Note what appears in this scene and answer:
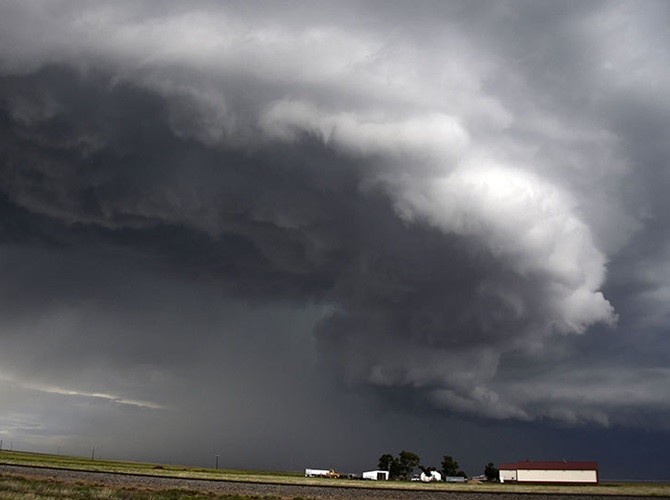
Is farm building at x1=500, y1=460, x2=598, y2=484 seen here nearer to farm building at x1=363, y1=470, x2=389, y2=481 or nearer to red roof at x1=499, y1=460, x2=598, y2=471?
red roof at x1=499, y1=460, x2=598, y2=471

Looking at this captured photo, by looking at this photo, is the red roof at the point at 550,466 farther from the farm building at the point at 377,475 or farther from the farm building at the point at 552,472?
the farm building at the point at 377,475

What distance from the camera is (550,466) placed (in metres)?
139

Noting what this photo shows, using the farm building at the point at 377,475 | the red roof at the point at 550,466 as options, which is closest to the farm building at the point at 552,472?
the red roof at the point at 550,466

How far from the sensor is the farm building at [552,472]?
5231 inches

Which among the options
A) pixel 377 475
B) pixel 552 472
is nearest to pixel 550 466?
pixel 552 472

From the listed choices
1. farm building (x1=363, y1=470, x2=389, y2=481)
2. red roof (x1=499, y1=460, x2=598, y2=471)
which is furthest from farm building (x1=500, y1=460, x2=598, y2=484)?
farm building (x1=363, y1=470, x2=389, y2=481)

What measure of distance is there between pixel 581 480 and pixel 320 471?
65.6 m

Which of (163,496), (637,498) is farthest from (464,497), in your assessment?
(163,496)

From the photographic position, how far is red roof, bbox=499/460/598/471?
134875mm

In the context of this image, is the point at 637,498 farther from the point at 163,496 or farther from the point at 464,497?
the point at 163,496

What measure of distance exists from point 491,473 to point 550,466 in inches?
750

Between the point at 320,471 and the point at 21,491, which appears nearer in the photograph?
the point at 21,491

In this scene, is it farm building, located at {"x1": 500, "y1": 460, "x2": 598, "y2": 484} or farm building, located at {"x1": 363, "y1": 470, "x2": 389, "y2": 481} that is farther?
farm building, located at {"x1": 363, "y1": 470, "x2": 389, "y2": 481}

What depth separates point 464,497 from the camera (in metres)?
73.8
